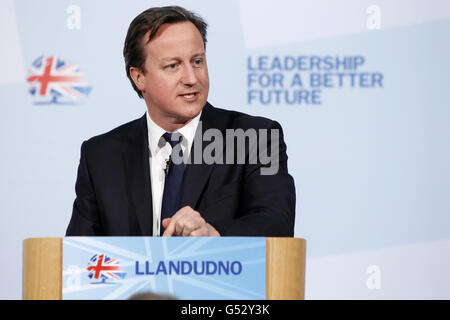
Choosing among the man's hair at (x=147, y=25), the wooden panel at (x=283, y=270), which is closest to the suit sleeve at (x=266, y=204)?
the wooden panel at (x=283, y=270)

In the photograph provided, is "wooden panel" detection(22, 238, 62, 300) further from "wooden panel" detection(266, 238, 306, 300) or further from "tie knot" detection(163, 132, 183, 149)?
"tie knot" detection(163, 132, 183, 149)

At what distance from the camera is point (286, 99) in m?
3.77

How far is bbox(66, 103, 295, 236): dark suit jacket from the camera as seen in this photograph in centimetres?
253

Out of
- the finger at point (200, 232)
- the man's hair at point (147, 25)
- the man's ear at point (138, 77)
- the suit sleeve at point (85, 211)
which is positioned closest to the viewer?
the finger at point (200, 232)

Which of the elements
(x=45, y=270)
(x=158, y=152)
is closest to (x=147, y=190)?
(x=158, y=152)

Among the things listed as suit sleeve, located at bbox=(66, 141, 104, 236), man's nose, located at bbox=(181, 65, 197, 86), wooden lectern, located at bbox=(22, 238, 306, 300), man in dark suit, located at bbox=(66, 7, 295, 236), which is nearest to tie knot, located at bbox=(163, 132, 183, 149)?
man in dark suit, located at bbox=(66, 7, 295, 236)

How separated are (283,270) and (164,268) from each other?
279mm

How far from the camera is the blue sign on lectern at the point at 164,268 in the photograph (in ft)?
5.51

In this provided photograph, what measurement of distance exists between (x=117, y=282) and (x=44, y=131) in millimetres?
2260

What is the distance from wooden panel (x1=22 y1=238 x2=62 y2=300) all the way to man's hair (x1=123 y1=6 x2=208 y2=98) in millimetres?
1202

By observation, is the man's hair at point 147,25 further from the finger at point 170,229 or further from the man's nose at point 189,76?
the finger at point 170,229

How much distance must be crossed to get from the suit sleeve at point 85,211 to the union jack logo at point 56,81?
41.6 inches

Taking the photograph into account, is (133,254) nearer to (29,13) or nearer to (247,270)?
(247,270)
